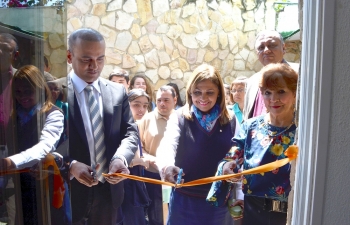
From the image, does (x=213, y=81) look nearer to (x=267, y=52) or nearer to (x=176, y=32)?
(x=267, y=52)

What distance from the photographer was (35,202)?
1.65 metres

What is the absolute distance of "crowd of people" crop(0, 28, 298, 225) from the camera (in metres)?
1.61

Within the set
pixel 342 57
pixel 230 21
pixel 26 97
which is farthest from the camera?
pixel 230 21

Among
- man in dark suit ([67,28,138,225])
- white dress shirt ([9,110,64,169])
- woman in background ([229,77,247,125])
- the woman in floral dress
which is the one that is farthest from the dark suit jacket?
woman in background ([229,77,247,125])

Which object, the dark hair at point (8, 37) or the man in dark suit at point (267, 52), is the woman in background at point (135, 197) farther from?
the dark hair at point (8, 37)

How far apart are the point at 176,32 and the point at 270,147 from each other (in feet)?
14.0

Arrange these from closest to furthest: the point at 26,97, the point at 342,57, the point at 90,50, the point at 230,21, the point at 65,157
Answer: the point at 342,57, the point at 26,97, the point at 65,157, the point at 90,50, the point at 230,21

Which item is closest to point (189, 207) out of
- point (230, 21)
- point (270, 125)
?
point (270, 125)

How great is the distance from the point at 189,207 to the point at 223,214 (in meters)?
0.19

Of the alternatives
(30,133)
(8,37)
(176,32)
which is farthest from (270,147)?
(176,32)

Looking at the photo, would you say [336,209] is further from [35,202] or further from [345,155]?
[35,202]

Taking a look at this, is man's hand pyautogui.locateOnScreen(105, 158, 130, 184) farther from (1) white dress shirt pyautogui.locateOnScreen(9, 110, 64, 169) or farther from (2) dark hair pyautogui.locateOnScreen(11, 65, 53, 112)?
(2) dark hair pyautogui.locateOnScreen(11, 65, 53, 112)

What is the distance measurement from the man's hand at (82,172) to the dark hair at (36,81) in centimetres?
52

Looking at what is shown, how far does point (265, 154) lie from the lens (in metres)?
1.95
